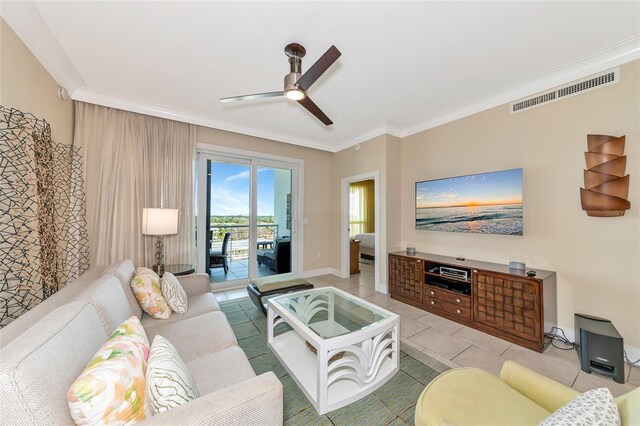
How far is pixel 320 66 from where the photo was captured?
1.82m

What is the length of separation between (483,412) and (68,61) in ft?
13.7

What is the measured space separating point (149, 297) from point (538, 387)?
2586mm

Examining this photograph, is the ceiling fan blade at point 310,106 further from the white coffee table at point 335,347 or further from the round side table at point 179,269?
the round side table at point 179,269

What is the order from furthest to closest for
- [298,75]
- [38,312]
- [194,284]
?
[194,284], [298,75], [38,312]

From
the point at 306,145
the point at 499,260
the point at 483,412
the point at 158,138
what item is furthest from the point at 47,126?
the point at 499,260

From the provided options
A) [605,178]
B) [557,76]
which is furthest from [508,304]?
[557,76]

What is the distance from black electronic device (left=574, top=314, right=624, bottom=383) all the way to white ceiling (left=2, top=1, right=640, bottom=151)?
2.36 meters

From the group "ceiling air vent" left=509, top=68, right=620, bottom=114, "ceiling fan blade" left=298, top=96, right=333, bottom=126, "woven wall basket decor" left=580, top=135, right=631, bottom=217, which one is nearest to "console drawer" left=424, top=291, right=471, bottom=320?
"woven wall basket decor" left=580, top=135, right=631, bottom=217

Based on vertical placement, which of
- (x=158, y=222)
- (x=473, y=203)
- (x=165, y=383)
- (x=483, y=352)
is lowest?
(x=483, y=352)

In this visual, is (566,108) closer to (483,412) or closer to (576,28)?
(576,28)

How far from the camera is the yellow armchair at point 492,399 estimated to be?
107 centimetres

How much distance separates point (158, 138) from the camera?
11.2 feet

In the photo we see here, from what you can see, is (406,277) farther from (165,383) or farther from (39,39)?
(39,39)

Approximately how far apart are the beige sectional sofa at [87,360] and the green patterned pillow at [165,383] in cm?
7
